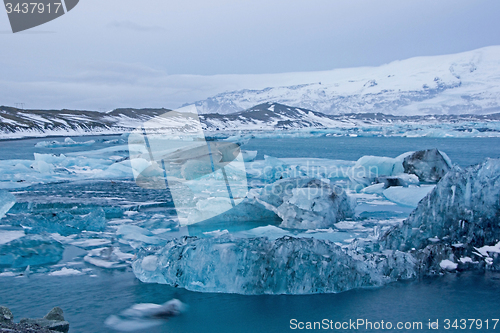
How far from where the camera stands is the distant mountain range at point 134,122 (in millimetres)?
44447

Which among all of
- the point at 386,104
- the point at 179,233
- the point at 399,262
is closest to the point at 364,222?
the point at 399,262

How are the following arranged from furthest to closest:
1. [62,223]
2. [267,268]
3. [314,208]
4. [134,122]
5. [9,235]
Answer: [134,122], [314,208], [62,223], [9,235], [267,268]

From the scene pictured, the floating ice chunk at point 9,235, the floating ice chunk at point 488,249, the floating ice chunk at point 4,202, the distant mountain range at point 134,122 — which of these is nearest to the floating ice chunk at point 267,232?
the floating ice chunk at point 488,249

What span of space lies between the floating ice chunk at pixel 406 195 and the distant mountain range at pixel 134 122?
1510 inches

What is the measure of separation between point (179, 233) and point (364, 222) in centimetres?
291

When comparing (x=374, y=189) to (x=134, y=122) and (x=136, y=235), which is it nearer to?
(x=136, y=235)

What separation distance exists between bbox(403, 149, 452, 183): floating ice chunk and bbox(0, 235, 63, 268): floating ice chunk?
9.18 metres

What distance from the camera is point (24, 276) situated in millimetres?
3973

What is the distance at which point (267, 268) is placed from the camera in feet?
11.7

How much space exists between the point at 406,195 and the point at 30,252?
22.2ft

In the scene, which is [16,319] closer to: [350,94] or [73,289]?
[73,289]

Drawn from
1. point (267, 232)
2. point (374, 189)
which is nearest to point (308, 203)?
point (267, 232)

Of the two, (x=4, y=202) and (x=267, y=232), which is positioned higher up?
(x=4, y=202)

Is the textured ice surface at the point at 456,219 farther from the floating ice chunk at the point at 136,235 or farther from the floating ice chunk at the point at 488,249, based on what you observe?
the floating ice chunk at the point at 136,235
